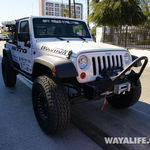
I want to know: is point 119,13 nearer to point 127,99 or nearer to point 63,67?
point 127,99

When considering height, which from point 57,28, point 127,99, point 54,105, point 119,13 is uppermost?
point 119,13

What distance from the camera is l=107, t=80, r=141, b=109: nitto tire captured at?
3.59 metres

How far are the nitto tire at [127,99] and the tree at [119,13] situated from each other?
52.6 feet

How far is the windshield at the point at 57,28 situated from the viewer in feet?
13.2

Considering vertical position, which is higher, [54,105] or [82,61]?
[82,61]

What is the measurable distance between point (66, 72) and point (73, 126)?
3.79ft

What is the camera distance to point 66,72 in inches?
102

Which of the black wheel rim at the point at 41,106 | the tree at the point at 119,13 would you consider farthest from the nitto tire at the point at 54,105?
the tree at the point at 119,13

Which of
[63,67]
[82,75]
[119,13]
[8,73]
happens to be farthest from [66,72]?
[119,13]

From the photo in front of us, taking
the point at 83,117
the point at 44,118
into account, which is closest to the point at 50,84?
the point at 44,118

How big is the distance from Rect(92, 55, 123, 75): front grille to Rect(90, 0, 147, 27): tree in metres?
16.4

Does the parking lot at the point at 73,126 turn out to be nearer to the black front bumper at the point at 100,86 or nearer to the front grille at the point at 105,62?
the black front bumper at the point at 100,86

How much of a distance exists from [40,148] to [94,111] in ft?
5.36

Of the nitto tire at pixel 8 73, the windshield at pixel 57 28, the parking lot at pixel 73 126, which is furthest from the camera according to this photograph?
the nitto tire at pixel 8 73
